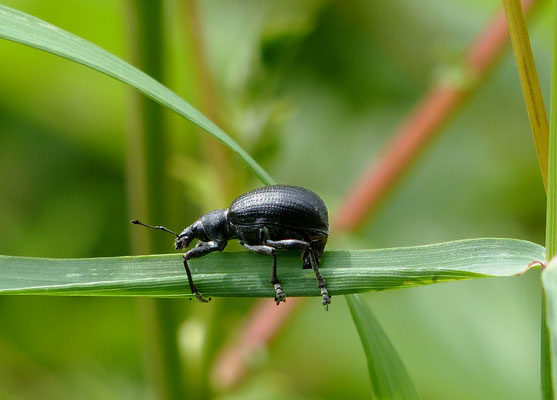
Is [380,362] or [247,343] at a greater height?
[247,343]

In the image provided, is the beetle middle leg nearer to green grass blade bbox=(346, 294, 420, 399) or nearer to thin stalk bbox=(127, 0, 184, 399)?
green grass blade bbox=(346, 294, 420, 399)

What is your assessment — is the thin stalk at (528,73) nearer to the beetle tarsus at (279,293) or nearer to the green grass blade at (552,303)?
the green grass blade at (552,303)

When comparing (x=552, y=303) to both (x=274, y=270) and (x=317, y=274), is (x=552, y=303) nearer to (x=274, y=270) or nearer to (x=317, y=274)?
(x=317, y=274)

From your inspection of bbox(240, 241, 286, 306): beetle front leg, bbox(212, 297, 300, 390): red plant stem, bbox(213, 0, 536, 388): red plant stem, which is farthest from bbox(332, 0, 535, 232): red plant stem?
bbox(240, 241, 286, 306): beetle front leg

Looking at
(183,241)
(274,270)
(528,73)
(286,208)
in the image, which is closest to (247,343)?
(183,241)

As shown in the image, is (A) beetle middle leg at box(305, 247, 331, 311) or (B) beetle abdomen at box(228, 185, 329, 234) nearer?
Result: (A) beetle middle leg at box(305, 247, 331, 311)

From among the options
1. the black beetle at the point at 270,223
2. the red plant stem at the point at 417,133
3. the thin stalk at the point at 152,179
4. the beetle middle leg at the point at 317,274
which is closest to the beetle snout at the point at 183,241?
the black beetle at the point at 270,223
